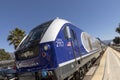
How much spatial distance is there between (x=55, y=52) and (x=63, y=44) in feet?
3.20

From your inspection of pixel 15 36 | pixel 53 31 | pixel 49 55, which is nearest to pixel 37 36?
pixel 53 31

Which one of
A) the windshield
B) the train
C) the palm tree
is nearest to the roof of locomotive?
the train

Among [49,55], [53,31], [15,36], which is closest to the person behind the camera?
[49,55]

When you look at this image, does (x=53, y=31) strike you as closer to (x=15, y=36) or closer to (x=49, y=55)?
(x=49, y=55)

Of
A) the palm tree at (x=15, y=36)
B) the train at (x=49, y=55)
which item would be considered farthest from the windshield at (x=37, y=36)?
the palm tree at (x=15, y=36)

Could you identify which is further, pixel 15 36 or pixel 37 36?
pixel 15 36

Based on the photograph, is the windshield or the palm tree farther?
the palm tree

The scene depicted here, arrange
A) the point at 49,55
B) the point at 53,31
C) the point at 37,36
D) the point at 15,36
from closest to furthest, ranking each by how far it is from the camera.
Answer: the point at 49,55, the point at 53,31, the point at 37,36, the point at 15,36

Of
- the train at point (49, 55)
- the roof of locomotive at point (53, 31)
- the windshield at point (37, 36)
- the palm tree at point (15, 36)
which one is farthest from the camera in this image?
the palm tree at point (15, 36)

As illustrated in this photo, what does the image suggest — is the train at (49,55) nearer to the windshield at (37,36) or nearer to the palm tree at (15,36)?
the windshield at (37,36)

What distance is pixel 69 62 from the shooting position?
7461mm

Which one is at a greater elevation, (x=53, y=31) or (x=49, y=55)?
(x=53, y=31)

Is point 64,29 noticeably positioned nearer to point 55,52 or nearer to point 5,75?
point 55,52

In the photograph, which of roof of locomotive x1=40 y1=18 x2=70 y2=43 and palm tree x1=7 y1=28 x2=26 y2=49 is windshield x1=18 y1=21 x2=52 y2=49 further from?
palm tree x1=7 y1=28 x2=26 y2=49
